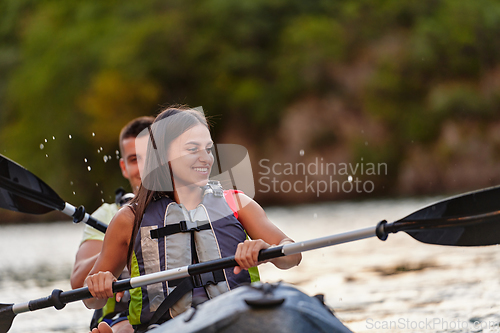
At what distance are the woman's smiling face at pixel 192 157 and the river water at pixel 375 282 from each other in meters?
2.22

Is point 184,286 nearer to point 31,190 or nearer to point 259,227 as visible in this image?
point 259,227

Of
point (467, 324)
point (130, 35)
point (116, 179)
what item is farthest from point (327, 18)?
point (467, 324)

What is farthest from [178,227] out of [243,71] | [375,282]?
[243,71]

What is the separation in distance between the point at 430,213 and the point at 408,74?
49.8 ft

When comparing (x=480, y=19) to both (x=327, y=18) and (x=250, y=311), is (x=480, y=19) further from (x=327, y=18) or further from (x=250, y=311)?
(x=250, y=311)

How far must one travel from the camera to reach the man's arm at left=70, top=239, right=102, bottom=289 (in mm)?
2668

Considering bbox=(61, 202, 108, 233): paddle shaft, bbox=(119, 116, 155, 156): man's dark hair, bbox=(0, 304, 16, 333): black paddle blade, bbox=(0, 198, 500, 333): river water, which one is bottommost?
bbox=(0, 198, 500, 333): river water

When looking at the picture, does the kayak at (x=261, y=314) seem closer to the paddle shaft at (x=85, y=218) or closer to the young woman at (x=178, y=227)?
the young woman at (x=178, y=227)

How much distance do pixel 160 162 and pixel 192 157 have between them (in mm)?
134

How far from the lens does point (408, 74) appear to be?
54.2ft

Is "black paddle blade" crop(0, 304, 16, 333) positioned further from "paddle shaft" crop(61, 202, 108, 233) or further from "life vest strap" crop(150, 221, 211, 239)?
"life vest strap" crop(150, 221, 211, 239)

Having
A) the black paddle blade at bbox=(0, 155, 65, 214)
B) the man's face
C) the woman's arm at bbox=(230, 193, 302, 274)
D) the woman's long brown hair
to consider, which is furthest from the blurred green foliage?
the woman's arm at bbox=(230, 193, 302, 274)

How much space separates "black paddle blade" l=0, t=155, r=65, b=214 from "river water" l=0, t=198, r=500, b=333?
176 centimetres

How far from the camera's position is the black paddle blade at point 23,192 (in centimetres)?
315
